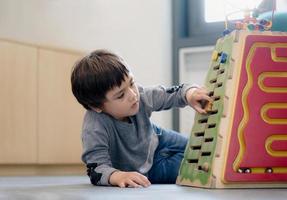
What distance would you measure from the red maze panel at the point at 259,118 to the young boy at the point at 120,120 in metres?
0.13

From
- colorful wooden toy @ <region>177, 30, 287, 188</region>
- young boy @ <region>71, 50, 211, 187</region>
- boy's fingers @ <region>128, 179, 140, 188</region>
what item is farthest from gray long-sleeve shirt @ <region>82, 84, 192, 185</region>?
colorful wooden toy @ <region>177, 30, 287, 188</region>

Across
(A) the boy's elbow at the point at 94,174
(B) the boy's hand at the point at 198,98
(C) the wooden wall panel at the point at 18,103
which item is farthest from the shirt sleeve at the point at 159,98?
(C) the wooden wall panel at the point at 18,103

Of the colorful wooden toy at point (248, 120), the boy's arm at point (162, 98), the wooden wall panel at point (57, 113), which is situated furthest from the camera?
the wooden wall panel at point (57, 113)

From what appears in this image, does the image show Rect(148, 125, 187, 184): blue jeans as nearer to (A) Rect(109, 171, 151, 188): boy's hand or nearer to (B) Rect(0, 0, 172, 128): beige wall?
(A) Rect(109, 171, 151, 188): boy's hand

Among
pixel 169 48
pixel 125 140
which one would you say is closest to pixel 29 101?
pixel 169 48

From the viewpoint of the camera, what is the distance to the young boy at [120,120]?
49.3 inches

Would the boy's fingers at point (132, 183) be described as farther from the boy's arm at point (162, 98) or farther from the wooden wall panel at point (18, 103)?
the wooden wall panel at point (18, 103)

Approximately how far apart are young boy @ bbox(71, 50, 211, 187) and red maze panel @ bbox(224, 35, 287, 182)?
13cm

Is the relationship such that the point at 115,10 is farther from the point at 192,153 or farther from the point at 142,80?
the point at 192,153

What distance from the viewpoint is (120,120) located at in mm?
1360

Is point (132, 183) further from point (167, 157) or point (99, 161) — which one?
point (167, 157)

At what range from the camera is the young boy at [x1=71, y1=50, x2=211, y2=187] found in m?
1.25

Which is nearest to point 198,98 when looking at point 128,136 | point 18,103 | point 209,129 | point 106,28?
point 209,129

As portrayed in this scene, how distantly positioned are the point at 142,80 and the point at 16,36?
0.58 m
